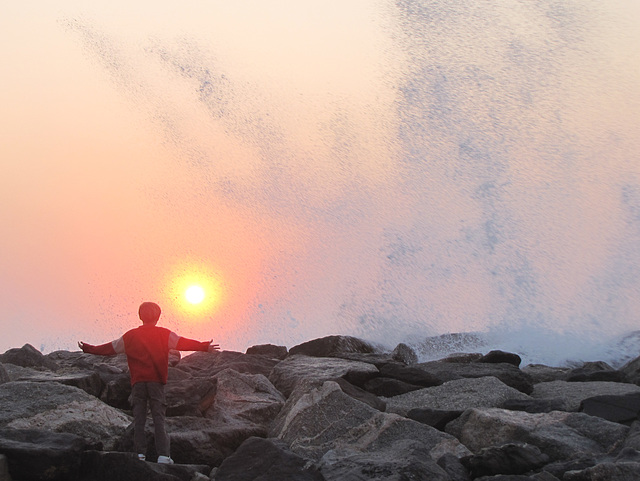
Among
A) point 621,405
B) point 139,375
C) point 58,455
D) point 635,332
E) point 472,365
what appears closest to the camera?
point 58,455

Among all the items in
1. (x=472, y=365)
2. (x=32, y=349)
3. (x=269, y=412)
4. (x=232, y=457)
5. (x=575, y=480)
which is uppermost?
(x=32, y=349)

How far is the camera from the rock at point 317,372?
1171 cm

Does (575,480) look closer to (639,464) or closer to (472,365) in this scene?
(639,464)

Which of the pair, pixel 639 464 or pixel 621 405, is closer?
pixel 639 464

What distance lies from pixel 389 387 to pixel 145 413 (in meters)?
4.88

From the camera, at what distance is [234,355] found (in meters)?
14.1

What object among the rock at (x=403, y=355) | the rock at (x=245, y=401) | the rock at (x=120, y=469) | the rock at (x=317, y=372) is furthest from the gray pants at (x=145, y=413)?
the rock at (x=403, y=355)

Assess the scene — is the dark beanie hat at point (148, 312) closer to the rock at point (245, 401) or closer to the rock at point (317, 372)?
the rock at point (245, 401)

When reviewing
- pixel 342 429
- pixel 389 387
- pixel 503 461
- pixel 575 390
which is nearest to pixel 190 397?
pixel 342 429

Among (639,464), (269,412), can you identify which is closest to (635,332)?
(269,412)

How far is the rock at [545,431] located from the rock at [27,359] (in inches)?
338

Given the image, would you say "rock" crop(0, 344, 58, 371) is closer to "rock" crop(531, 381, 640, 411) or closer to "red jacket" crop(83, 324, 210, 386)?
"red jacket" crop(83, 324, 210, 386)

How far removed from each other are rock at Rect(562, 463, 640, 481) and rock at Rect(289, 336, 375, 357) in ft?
28.7

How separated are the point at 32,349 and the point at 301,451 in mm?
8173
